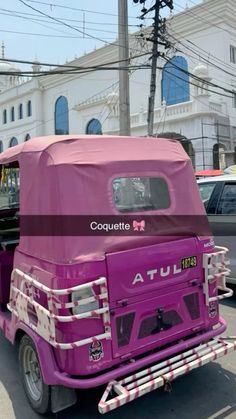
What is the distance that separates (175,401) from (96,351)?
1003mm

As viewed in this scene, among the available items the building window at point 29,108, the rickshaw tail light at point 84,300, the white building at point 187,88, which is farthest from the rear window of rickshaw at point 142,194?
the building window at point 29,108

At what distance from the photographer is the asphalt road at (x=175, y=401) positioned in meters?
3.41

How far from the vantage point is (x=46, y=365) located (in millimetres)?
3105

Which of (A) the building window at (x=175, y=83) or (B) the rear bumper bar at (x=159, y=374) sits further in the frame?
(A) the building window at (x=175, y=83)

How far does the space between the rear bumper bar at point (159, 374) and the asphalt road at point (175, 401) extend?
317mm

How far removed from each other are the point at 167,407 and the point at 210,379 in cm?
61

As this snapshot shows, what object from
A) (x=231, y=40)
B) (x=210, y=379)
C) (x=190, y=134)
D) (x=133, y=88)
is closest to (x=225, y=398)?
(x=210, y=379)

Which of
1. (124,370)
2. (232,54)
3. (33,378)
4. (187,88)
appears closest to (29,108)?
(187,88)

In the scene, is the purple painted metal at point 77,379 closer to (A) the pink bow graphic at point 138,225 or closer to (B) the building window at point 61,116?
(A) the pink bow graphic at point 138,225

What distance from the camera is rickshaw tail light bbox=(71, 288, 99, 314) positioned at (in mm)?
2980

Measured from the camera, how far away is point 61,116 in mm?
47594

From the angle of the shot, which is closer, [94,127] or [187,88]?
[187,88]

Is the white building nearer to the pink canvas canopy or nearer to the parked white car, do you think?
the parked white car

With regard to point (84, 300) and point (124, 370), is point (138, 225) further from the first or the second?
point (124, 370)
